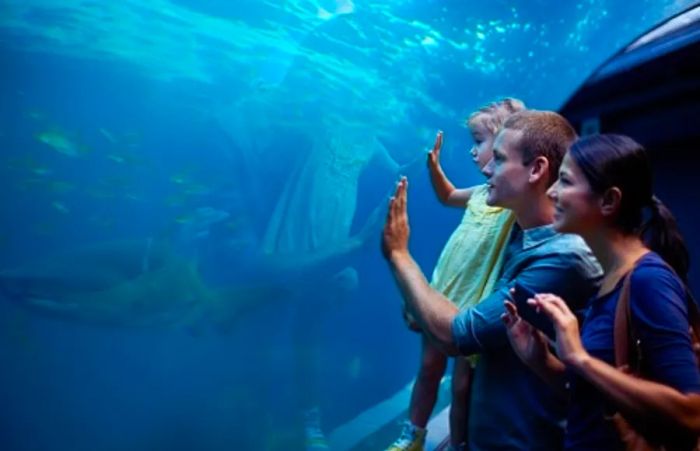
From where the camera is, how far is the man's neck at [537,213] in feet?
5.57

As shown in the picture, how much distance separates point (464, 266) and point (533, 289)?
524 millimetres

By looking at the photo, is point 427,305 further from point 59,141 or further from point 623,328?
point 59,141

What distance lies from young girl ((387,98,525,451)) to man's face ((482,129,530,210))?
8.7 inches

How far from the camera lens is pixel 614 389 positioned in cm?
109

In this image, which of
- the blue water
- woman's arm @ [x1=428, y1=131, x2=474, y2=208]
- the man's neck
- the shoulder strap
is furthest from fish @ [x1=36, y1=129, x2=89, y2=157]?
the shoulder strap

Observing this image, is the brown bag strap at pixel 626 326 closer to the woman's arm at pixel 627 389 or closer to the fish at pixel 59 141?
the woman's arm at pixel 627 389

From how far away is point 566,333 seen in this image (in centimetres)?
119

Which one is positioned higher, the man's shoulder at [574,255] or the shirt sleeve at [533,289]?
the man's shoulder at [574,255]

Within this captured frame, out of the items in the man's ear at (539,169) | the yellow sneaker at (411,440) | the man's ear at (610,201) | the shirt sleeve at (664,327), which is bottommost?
the yellow sneaker at (411,440)

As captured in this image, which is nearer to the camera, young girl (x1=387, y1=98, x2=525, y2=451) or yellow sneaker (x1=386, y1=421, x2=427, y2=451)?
Result: young girl (x1=387, y1=98, x2=525, y2=451)

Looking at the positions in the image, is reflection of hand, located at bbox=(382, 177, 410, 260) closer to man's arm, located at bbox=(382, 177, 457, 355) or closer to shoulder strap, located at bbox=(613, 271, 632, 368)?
man's arm, located at bbox=(382, 177, 457, 355)

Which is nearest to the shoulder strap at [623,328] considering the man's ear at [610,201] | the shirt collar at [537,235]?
the man's ear at [610,201]

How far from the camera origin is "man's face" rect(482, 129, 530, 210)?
1682mm

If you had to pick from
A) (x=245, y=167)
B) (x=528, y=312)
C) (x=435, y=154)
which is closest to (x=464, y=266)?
(x=528, y=312)
